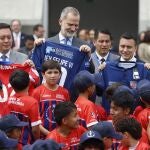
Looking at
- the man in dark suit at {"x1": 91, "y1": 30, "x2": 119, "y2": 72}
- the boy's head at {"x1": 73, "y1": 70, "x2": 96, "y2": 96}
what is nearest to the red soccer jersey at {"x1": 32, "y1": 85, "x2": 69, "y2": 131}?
the boy's head at {"x1": 73, "y1": 70, "x2": 96, "y2": 96}

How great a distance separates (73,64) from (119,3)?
478 inches

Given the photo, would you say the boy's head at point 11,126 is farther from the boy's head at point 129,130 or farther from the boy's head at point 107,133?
the boy's head at point 129,130

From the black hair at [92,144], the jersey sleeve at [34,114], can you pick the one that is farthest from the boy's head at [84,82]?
the black hair at [92,144]

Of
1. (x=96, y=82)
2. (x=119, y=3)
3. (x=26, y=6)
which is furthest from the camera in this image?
(x=119, y=3)

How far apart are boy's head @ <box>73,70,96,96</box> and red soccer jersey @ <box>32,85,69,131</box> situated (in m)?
0.21

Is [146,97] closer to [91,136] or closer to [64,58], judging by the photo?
[64,58]

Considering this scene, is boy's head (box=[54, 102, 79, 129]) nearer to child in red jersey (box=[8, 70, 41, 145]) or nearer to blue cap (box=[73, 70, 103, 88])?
child in red jersey (box=[8, 70, 41, 145])

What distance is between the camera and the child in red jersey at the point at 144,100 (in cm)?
730

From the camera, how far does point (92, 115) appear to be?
7402 mm

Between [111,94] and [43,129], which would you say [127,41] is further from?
[43,129]

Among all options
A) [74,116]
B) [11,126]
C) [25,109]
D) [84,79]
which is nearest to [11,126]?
[11,126]

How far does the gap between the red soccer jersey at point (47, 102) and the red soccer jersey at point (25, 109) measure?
0.37 m

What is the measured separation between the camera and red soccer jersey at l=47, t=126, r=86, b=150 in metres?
6.89

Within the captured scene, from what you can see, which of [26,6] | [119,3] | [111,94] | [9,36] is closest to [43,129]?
[111,94]
